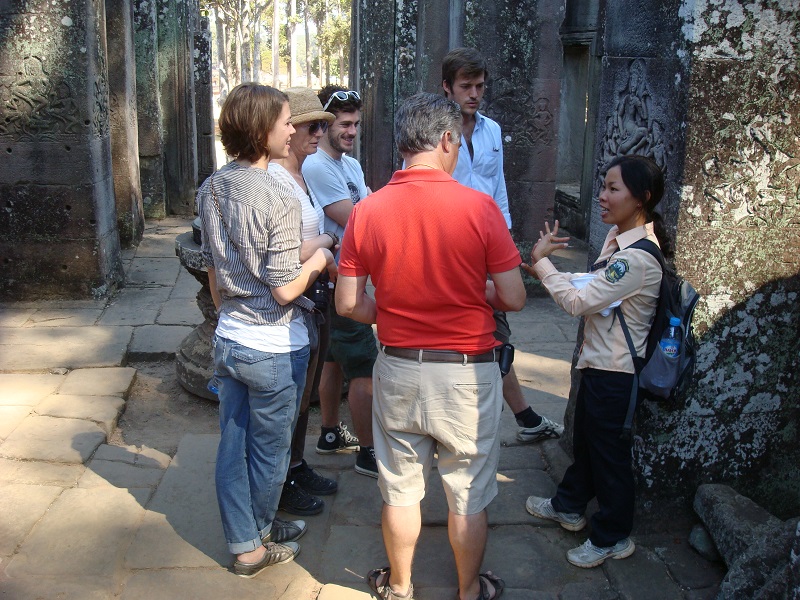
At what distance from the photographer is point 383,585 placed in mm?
3104

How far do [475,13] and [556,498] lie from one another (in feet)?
15.7

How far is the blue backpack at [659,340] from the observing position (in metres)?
2.97

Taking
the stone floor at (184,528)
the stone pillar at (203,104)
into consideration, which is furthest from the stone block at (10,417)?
the stone pillar at (203,104)

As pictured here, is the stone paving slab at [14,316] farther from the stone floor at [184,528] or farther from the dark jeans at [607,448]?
the dark jeans at [607,448]

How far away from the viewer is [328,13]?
57719 millimetres

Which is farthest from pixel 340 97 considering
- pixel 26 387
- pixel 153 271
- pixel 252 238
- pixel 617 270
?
pixel 153 271

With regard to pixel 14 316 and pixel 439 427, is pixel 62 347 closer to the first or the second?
pixel 14 316

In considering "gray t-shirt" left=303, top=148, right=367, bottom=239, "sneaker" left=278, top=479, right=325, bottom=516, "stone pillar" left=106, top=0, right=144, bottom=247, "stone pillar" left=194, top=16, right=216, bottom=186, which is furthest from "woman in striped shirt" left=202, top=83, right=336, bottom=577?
"stone pillar" left=194, top=16, right=216, bottom=186

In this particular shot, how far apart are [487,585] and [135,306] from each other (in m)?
4.57

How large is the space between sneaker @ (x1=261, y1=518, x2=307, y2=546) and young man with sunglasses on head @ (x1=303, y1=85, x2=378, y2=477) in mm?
564

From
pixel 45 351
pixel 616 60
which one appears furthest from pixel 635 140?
pixel 45 351

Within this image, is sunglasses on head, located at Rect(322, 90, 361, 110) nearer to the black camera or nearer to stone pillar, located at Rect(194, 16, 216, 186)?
the black camera

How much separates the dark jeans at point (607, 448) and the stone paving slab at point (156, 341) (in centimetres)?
329

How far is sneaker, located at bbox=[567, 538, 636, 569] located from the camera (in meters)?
3.26
